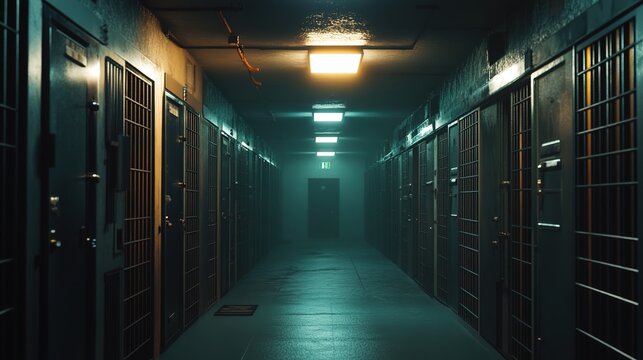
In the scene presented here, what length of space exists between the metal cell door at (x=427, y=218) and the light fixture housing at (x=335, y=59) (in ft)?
7.34

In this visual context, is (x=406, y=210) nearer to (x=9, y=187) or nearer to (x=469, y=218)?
(x=469, y=218)

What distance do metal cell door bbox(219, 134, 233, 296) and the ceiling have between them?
818 millimetres

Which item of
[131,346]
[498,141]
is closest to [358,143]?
[498,141]

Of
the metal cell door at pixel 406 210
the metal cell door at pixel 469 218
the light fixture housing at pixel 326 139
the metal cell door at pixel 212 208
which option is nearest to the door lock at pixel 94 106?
the metal cell door at pixel 469 218

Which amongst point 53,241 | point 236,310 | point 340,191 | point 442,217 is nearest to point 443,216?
point 442,217

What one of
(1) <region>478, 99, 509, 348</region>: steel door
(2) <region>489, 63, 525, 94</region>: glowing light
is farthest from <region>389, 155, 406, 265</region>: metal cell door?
(2) <region>489, 63, 525, 94</region>: glowing light

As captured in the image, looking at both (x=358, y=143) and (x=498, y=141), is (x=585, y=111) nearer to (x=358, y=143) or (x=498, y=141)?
(x=498, y=141)

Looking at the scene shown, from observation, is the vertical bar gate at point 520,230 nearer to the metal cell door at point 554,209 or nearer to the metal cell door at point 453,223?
the metal cell door at point 554,209

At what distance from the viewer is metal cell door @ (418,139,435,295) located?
28.7ft

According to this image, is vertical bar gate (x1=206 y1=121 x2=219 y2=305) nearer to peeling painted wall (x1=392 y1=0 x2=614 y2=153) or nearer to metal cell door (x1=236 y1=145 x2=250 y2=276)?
metal cell door (x1=236 y1=145 x2=250 y2=276)

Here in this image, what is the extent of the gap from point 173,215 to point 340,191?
53.2 ft

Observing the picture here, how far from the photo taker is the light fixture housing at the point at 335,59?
646cm

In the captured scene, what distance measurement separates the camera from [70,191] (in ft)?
11.4

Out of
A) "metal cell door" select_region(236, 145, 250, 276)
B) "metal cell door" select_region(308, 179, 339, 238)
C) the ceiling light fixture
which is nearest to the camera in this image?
"metal cell door" select_region(236, 145, 250, 276)
